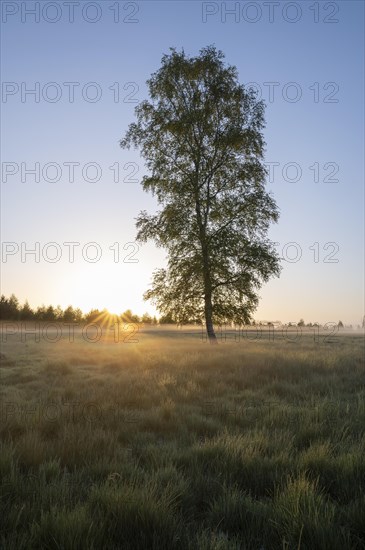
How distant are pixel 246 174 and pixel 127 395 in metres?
14.6

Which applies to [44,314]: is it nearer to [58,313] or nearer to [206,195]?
[58,313]

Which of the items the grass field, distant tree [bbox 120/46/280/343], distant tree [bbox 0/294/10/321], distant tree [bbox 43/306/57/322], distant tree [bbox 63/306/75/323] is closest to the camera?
the grass field

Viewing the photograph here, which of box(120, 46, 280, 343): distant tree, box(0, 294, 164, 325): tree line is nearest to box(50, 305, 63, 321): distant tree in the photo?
box(0, 294, 164, 325): tree line

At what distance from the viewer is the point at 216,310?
19.9 m

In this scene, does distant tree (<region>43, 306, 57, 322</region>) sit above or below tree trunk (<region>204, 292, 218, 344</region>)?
below

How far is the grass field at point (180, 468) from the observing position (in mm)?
2750

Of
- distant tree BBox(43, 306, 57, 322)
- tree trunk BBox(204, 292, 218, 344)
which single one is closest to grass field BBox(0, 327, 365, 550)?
tree trunk BBox(204, 292, 218, 344)

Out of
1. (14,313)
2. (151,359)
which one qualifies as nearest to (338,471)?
(151,359)

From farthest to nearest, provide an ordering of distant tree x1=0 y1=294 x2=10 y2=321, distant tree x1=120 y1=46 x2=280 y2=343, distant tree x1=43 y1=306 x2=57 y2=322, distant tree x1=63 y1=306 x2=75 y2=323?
distant tree x1=63 y1=306 x2=75 y2=323, distant tree x1=43 y1=306 x2=57 y2=322, distant tree x1=0 y1=294 x2=10 y2=321, distant tree x1=120 y1=46 x2=280 y2=343

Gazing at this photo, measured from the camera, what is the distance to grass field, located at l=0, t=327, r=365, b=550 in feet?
9.02

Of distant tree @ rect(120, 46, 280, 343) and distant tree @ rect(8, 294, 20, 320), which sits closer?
distant tree @ rect(120, 46, 280, 343)

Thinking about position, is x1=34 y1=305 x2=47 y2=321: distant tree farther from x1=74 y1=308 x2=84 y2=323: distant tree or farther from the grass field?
the grass field

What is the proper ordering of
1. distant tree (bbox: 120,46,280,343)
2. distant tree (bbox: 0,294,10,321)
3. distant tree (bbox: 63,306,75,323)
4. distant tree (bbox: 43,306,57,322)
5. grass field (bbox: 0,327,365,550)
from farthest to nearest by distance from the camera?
1. distant tree (bbox: 63,306,75,323)
2. distant tree (bbox: 43,306,57,322)
3. distant tree (bbox: 0,294,10,321)
4. distant tree (bbox: 120,46,280,343)
5. grass field (bbox: 0,327,365,550)

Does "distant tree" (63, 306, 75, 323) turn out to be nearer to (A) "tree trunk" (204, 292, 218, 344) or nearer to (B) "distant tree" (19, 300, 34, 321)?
(B) "distant tree" (19, 300, 34, 321)
